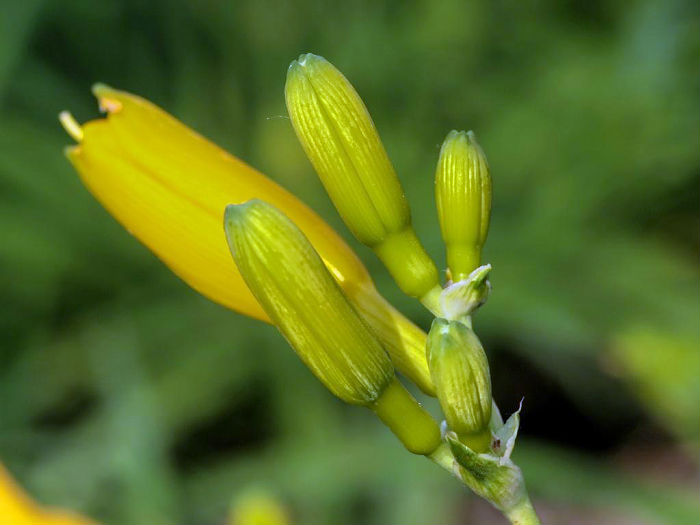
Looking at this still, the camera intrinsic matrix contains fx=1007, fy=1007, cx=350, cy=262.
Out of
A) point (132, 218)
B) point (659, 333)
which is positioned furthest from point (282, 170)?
point (132, 218)

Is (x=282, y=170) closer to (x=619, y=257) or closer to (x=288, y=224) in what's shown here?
(x=619, y=257)

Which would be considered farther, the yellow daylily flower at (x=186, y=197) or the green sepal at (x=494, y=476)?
the yellow daylily flower at (x=186, y=197)

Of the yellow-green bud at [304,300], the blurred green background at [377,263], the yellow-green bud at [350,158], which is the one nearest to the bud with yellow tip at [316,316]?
the yellow-green bud at [304,300]

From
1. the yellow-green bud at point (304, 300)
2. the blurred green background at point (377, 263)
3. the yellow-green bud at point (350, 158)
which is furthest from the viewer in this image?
the blurred green background at point (377, 263)

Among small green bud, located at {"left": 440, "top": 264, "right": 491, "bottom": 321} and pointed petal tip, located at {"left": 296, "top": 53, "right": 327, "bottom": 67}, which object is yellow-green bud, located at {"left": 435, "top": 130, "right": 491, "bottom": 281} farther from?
pointed petal tip, located at {"left": 296, "top": 53, "right": 327, "bottom": 67}

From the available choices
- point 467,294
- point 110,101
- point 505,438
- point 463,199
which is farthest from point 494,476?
point 110,101

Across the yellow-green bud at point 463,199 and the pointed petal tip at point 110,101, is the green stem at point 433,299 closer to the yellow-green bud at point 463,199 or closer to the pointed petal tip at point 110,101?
the yellow-green bud at point 463,199

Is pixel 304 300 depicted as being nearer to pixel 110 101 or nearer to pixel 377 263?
pixel 110 101
